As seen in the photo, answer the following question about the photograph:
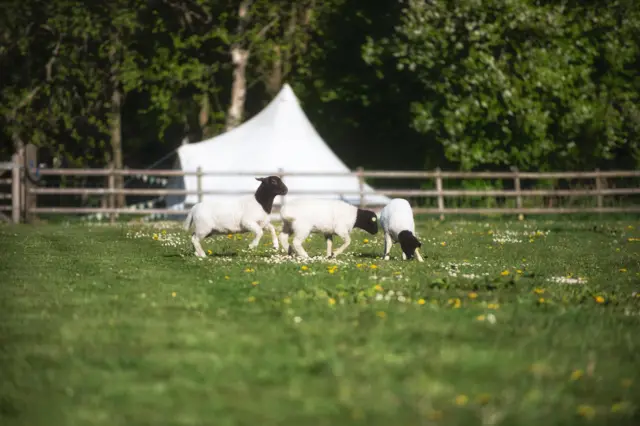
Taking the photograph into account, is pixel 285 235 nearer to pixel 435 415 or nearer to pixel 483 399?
pixel 483 399

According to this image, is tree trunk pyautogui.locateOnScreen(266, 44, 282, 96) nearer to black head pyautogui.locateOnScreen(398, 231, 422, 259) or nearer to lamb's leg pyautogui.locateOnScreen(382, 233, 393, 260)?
lamb's leg pyautogui.locateOnScreen(382, 233, 393, 260)

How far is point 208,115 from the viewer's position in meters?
40.8

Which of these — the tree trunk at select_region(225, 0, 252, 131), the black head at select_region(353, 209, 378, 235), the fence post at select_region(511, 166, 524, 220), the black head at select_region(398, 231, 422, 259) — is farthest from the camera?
the tree trunk at select_region(225, 0, 252, 131)

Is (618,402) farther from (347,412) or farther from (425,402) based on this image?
(347,412)

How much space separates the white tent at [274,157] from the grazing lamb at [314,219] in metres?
15.2

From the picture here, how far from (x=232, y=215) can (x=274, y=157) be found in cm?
1615

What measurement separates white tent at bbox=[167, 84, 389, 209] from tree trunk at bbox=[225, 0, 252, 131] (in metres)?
4.45

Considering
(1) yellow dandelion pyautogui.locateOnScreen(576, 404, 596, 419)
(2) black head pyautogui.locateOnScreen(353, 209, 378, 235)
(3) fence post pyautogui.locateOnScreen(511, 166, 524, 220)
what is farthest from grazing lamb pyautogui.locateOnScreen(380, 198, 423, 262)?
(3) fence post pyautogui.locateOnScreen(511, 166, 524, 220)

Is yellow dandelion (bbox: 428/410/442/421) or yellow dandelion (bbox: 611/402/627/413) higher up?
yellow dandelion (bbox: 428/410/442/421)

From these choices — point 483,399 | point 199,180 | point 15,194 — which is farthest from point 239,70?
point 483,399

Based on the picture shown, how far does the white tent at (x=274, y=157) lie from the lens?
105 ft

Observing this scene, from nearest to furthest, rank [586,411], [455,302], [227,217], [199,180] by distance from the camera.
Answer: [586,411]
[455,302]
[227,217]
[199,180]

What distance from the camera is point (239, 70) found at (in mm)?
37188

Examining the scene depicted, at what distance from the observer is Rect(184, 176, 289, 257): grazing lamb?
52.4ft
